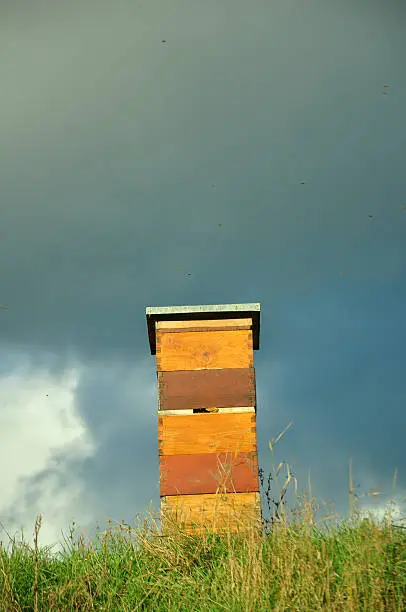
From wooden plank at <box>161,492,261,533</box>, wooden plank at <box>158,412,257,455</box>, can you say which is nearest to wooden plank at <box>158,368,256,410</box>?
wooden plank at <box>158,412,257,455</box>

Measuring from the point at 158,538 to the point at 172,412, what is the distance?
1347 millimetres

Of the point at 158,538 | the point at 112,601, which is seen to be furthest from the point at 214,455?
the point at 112,601

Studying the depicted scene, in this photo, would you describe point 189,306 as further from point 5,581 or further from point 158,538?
point 5,581

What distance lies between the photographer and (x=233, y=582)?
4.56 meters

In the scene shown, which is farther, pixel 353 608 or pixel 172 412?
pixel 172 412

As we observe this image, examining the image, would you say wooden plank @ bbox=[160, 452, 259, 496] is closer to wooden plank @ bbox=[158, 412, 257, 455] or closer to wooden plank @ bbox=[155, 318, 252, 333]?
wooden plank @ bbox=[158, 412, 257, 455]

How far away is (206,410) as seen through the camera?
23.4 ft

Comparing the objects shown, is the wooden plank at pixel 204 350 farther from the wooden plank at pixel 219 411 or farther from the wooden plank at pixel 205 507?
the wooden plank at pixel 205 507

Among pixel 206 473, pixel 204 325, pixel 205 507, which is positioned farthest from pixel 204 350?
pixel 205 507

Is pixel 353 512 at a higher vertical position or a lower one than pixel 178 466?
lower

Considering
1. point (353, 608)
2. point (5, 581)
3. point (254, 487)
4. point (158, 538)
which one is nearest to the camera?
point (353, 608)

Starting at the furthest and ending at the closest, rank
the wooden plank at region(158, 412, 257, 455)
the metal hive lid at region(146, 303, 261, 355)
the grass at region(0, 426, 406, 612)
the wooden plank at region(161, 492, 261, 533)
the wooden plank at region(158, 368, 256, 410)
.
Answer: the metal hive lid at region(146, 303, 261, 355)
the wooden plank at region(158, 368, 256, 410)
the wooden plank at region(158, 412, 257, 455)
the wooden plank at region(161, 492, 261, 533)
the grass at region(0, 426, 406, 612)

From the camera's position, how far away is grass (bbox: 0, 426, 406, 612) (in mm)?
4305

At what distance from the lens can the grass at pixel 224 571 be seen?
14.1ft
